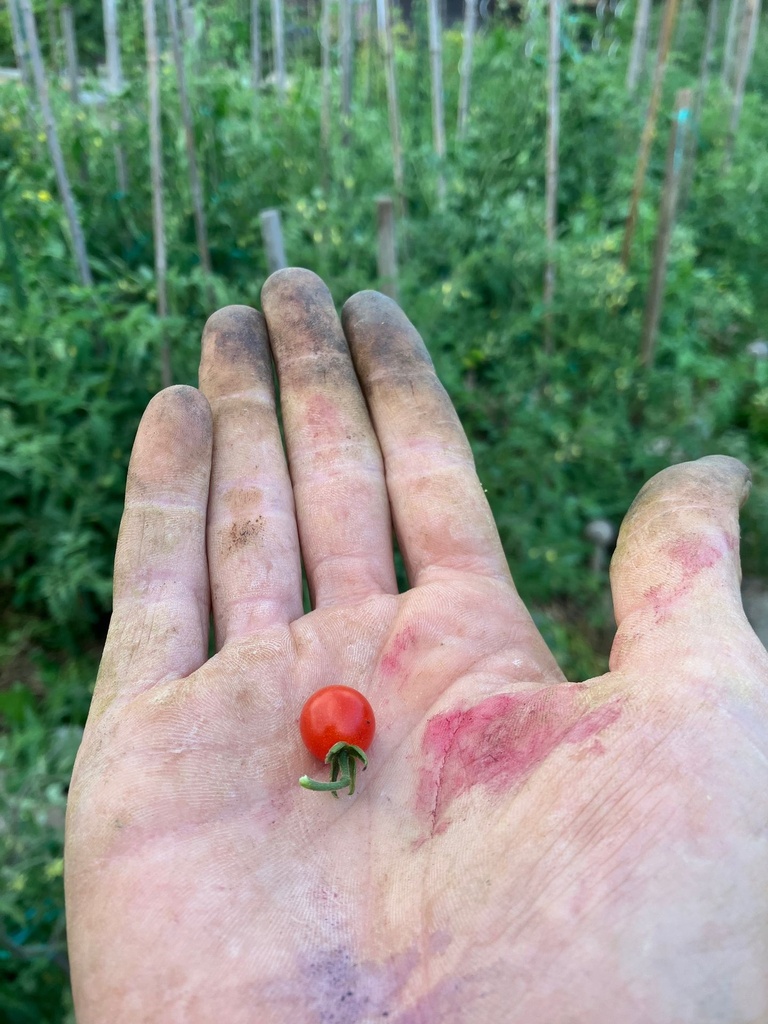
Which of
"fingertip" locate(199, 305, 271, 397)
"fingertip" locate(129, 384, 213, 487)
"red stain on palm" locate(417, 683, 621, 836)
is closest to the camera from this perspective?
"red stain on palm" locate(417, 683, 621, 836)

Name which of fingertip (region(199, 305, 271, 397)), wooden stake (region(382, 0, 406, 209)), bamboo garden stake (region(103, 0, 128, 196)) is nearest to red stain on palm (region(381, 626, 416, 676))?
fingertip (region(199, 305, 271, 397))

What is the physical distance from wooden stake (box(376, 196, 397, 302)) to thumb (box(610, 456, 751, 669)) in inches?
66.5

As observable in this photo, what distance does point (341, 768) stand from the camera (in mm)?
1593

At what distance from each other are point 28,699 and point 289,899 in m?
1.78

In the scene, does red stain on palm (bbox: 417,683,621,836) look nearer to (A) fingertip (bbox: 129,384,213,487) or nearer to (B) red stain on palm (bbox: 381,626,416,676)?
(B) red stain on palm (bbox: 381,626,416,676)

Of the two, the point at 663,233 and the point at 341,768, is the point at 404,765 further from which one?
the point at 663,233

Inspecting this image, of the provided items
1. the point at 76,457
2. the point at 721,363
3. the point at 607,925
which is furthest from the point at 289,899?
the point at 721,363

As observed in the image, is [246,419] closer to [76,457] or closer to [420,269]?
[76,457]

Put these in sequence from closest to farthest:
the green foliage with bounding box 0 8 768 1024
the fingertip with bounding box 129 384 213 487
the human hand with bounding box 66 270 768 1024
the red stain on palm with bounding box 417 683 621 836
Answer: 1. the human hand with bounding box 66 270 768 1024
2. the red stain on palm with bounding box 417 683 621 836
3. the fingertip with bounding box 129 384 213 487
4. the green foliage with bounding box 0 8 768 1024

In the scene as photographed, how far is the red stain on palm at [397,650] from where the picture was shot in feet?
5.84

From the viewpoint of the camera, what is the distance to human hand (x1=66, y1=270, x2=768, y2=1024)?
47.8 inches

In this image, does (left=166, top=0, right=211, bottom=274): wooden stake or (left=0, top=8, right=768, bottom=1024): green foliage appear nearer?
(left=0, top=8, right=768, bottom=1024): green foliage

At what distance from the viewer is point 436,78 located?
4.34 m

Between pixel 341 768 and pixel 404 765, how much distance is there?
131mm
